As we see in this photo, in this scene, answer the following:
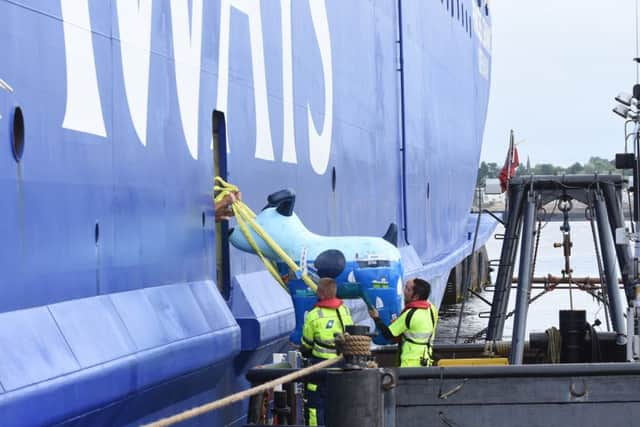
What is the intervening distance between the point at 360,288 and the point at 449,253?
14.0 meters

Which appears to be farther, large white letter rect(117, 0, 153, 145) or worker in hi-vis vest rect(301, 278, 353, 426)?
worker in hi-vis vest rect(301, 278, 353, 426)

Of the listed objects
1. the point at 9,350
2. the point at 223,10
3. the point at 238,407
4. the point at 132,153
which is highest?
the point at 223,10

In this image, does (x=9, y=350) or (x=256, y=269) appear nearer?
(x=9, y=350)

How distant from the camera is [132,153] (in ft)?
23.4

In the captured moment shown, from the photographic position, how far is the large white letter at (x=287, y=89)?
10.7 meters

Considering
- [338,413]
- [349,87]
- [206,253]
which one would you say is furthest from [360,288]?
[349,87]

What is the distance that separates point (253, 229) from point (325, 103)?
3813 mm

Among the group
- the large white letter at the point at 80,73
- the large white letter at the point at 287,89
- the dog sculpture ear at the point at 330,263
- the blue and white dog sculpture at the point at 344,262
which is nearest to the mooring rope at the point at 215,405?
the large white letter at the point at 80,73

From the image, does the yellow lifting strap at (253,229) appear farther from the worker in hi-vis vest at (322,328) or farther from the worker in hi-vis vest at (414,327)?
the worker in hi-vis vest at (414,327)

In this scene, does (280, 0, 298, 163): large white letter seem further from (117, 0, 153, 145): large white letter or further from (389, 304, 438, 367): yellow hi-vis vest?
(117, 0, 153, 145): large white letter

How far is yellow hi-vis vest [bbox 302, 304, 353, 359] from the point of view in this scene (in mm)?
8008

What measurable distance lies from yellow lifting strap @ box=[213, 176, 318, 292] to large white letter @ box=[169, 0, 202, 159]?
23.1 inches

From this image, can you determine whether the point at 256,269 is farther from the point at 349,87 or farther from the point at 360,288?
the point at 349,87

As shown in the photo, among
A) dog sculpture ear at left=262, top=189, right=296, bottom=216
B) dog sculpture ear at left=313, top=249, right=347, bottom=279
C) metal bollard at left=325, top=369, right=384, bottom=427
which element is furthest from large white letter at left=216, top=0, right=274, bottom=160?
metal bollard at left=325, top=369, right=384, bottom=427
